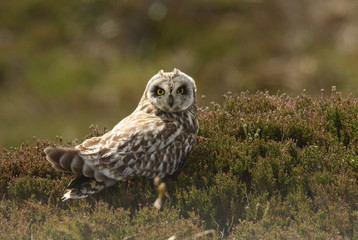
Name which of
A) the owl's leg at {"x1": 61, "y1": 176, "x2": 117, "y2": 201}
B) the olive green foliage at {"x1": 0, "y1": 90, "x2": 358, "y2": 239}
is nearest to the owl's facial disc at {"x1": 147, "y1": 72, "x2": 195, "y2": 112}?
the olive green foliage at {"x1": 0, "y1": 90, "x2": 358, "y2": 239}

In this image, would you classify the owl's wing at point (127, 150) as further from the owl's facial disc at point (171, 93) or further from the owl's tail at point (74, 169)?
the owl's facial disc at point (171, 93)

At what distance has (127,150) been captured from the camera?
20.5 ft

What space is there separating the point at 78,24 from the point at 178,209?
1181cm

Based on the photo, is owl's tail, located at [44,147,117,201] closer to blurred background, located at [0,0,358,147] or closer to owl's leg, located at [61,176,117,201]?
owl's leg, located at [61,176,117,201]

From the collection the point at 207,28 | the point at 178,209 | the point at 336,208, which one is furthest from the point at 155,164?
the point at 207,28

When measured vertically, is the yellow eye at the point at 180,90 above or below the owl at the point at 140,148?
above

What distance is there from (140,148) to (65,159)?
2.60 ft

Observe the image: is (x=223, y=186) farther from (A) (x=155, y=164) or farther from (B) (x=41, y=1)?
(B) (x=41, y=1)

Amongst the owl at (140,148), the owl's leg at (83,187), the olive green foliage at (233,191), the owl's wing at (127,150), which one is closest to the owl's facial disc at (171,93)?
the owl at (140,148)

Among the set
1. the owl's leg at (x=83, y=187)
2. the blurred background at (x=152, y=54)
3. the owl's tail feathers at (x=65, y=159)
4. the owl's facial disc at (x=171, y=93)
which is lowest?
the owl's leg at (x=83, y=187)

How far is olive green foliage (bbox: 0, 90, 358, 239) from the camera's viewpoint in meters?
5.59

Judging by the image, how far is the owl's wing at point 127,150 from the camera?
6.18 metres

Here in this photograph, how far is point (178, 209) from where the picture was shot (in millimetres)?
6012

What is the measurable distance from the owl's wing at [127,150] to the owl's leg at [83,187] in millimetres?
121
